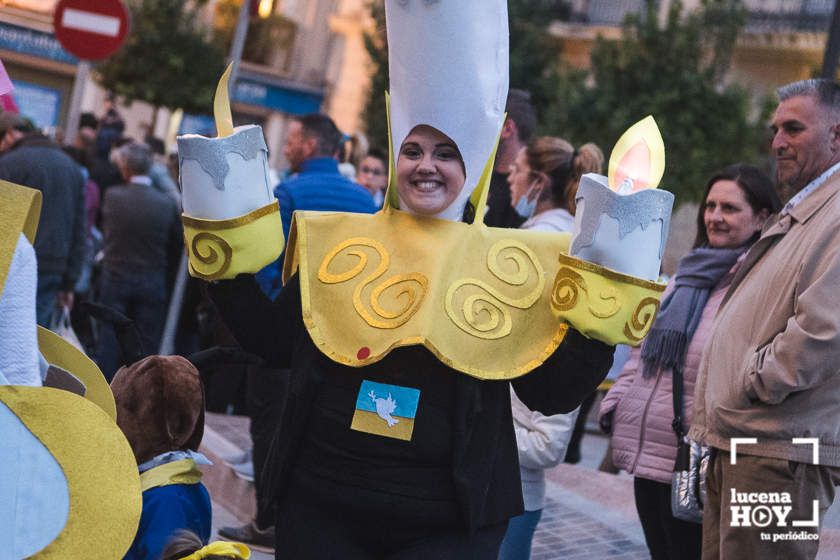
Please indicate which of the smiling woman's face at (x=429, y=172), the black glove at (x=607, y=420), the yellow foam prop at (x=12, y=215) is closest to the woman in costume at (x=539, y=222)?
the black glove at (x=607, y=420)

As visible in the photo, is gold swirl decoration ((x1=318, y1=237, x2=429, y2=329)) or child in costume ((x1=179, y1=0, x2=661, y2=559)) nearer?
child in costume ((x1=179, y1=0, x2=661, y2=559))

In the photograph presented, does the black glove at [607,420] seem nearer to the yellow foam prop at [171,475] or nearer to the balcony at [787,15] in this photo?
the yellow foam prop at [171,475]

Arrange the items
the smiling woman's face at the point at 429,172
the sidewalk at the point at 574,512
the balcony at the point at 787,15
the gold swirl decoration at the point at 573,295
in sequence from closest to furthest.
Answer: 1. the gold swirl decoration at the point at 573,295
2. the smiling woman's face at the point at 429,172
3. the sidewalk at the point at 574,512
4. the balcony at the point at 787,15

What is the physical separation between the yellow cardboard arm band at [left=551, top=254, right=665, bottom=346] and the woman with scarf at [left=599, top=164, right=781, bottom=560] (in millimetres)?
1494

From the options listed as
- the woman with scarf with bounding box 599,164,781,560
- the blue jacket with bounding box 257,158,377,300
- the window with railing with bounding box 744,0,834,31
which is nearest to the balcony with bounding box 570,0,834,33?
the window with railing with bounding box 744,0,834,31

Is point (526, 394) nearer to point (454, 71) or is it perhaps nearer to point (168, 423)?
point (454, 71)

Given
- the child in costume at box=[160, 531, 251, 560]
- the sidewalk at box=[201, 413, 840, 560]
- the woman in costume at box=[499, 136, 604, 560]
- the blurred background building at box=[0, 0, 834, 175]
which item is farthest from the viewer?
the blurred background building at box=[0, 0, 834, 175]

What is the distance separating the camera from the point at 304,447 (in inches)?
124

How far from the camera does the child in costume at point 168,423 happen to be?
10.7 feet

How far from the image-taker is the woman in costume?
4.33m

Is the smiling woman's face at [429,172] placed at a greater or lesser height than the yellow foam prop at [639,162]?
lesser

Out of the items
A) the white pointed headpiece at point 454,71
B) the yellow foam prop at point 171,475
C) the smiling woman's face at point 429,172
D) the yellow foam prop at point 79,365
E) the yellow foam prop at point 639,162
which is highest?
the white pointed headpiece at point 454,71

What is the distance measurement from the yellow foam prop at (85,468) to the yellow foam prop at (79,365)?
387mm

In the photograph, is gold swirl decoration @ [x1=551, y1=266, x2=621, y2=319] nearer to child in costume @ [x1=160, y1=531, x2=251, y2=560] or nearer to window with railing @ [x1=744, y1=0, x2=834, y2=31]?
child in costume @ [x1=160, y1=531, x2=251, y2=560]
